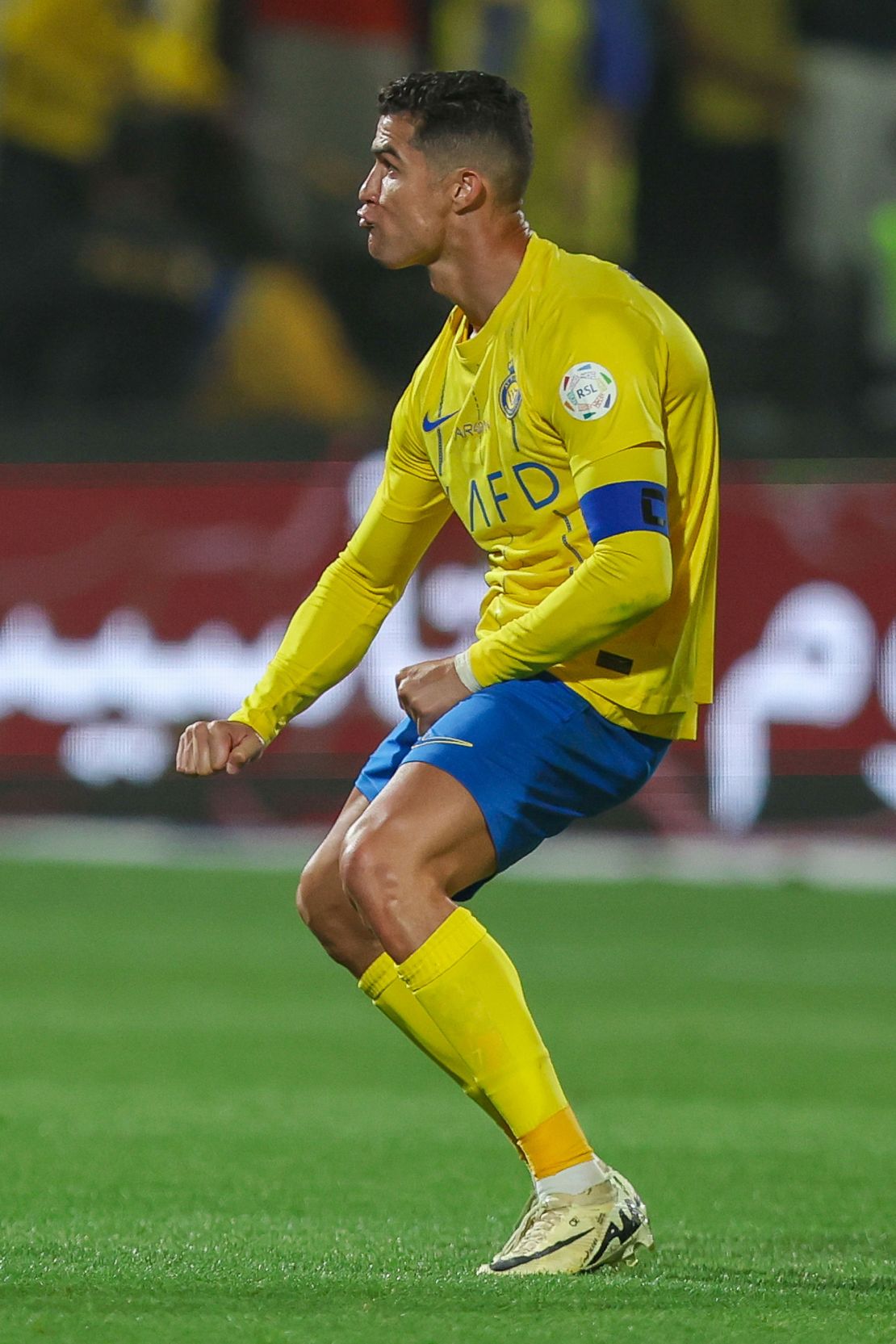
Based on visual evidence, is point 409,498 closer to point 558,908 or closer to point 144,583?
point 558,908

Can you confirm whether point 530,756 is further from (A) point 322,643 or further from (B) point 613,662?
(A) point 322,643

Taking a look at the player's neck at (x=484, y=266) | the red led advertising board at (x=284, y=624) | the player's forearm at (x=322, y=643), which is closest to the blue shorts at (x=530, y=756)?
the player's forearm at (x=322, y=643)

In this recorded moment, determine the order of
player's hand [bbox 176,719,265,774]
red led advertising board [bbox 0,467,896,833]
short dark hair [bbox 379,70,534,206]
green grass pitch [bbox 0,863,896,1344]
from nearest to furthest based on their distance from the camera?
1. green grass pitch [bbox 0,863,896,1344]
2. short dark hair [bbox 379,70,534,206]
3. player's hand [bbox 176,719,265,774]
4. red led advertising board [bbox 0,467,896,833]

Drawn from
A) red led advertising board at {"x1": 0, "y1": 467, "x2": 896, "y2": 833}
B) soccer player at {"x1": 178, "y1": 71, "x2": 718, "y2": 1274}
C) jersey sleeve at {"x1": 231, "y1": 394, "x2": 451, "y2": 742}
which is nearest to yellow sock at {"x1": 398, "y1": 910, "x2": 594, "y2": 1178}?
soccer player at {"x1": 178, "y1": 71, "x2": 718, "y2": 1274}

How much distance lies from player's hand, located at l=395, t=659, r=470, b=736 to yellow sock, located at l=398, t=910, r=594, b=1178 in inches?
14.4

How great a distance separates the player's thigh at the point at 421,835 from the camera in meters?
3.96

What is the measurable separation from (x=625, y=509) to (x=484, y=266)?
0.61 meters

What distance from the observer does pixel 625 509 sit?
3.94 metres

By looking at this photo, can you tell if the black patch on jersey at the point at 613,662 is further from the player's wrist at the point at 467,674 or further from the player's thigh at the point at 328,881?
the player's thigh at the point at 328,881

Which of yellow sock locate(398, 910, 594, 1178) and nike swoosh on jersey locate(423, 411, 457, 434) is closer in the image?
yellow sock locate(398, 910, 594, 1178)

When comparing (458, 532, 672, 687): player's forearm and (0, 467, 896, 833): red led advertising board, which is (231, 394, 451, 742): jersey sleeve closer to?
(458, 532, 672, 687): player's forearm

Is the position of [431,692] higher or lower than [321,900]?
higher

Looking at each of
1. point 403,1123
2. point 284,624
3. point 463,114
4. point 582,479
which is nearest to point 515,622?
point 582,479

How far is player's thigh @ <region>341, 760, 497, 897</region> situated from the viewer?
3.96 meters
